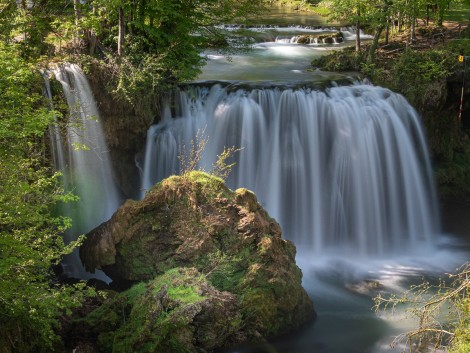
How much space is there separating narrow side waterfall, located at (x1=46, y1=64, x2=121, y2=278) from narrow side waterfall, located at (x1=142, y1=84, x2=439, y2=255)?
3.59 ft

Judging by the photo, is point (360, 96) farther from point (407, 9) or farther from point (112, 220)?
point (112, 220)

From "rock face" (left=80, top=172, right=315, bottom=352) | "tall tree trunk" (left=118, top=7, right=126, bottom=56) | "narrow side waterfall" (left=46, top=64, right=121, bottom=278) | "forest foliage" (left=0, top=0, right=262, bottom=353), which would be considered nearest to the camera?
"forest foliage" (left=0, top=0, right=262, bottom=353)

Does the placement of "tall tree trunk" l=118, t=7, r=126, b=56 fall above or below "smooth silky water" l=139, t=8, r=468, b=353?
above

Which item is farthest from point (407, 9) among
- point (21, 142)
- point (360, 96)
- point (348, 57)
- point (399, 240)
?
point (21, 142)

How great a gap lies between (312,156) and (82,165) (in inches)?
221

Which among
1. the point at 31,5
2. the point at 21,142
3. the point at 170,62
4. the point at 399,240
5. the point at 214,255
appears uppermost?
the point at 31,5

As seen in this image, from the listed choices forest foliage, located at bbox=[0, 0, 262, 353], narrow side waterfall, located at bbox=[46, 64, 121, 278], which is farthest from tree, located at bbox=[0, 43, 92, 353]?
narrow side waterfall, located at bbox=[46, 64, 121, 278]

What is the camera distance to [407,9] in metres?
17.1

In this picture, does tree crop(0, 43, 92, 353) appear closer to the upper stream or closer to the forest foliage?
the forest foliage

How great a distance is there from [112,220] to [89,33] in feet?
17.4

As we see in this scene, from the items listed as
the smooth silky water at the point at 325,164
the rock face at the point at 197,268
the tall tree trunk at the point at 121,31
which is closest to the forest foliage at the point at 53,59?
the tall tree trunk at the point at 121,31

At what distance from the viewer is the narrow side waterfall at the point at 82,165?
447 inches

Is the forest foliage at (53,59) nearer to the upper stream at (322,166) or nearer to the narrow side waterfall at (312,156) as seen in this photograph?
the upper stream at (322,166)

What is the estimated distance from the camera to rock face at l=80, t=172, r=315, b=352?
8195 mm
